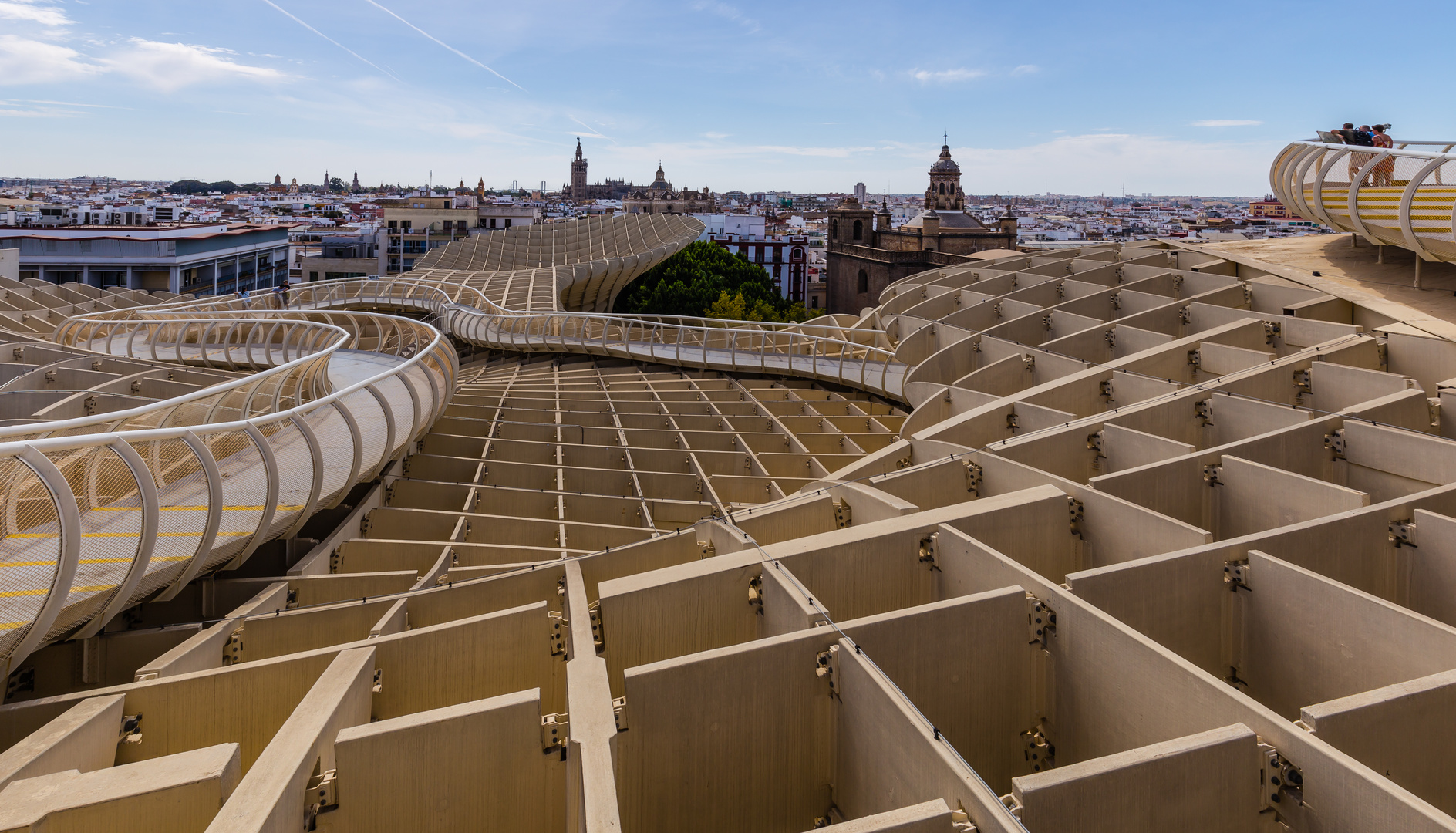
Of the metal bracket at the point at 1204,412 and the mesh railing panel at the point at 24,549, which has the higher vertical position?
the metal bracket at the point at 1204,412

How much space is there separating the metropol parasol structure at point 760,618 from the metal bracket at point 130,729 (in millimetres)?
21

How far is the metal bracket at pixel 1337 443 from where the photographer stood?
1109 centimetres

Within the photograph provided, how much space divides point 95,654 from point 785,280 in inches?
4978

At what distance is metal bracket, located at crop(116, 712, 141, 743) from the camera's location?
23.3ft

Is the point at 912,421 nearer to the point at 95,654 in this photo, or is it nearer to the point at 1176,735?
the point at 1176,735

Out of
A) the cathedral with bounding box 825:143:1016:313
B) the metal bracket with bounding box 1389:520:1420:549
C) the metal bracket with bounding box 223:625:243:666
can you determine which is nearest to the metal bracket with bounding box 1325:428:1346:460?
the metal bracket with bounding box 1389:520:1420:549

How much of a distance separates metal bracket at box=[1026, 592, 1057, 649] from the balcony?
11042mm

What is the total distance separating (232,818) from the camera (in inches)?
209

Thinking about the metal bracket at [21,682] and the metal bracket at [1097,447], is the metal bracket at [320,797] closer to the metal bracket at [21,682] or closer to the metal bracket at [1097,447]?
the metal bracket at [21,682]

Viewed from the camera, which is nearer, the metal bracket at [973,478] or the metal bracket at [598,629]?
the metal bracket at [598,629]

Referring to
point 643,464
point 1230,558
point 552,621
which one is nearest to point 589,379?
point 643,464

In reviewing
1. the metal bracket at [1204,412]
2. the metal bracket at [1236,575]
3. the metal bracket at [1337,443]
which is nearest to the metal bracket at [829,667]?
the metal bracket at [1236,575]

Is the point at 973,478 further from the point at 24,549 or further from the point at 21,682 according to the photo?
the point at 21,682

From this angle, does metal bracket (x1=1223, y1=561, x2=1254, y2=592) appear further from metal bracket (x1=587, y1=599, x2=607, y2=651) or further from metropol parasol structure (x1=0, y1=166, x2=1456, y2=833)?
metal bracket (x1=587, y1=599, x2=607, y2=651)
